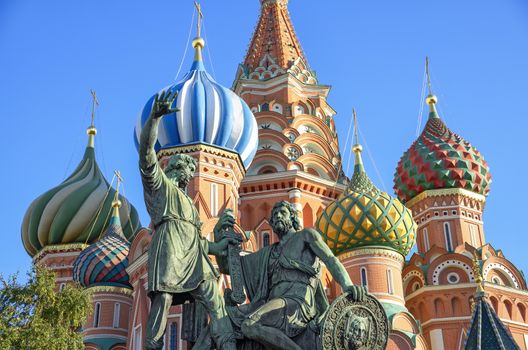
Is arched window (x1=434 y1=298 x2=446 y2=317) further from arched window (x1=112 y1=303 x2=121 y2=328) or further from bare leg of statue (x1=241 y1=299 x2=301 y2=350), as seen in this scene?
bare leg of statue (x1=241 y1=299 x2=301 y2=350)

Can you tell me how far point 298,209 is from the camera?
23.0 metres

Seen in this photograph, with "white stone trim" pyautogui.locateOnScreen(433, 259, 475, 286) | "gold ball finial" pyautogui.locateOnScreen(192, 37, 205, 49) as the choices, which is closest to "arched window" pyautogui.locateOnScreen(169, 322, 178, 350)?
"white stone trim" pyautogui.locateOnScreen(433, 259, 475, 286)

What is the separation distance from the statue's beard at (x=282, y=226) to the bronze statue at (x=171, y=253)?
0.39 m

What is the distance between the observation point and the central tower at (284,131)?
88.4ft

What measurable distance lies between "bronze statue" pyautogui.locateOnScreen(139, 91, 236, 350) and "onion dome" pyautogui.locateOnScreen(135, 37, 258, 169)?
50.7 ft

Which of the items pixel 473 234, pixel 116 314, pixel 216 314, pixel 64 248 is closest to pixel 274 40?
pixel 473 234

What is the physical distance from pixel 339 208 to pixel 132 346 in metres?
7.14

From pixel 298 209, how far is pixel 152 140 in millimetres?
16955

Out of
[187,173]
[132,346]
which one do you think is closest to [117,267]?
[132,346]

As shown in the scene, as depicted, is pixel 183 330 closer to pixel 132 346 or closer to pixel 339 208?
pixel 132 346

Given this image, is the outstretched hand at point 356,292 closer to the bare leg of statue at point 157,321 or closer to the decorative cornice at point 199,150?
the bare leg of statue at point 157,321

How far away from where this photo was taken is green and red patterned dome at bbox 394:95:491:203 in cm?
2769

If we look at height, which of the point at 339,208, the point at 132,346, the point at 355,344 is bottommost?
the point at 355,344

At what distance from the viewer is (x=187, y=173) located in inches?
265
